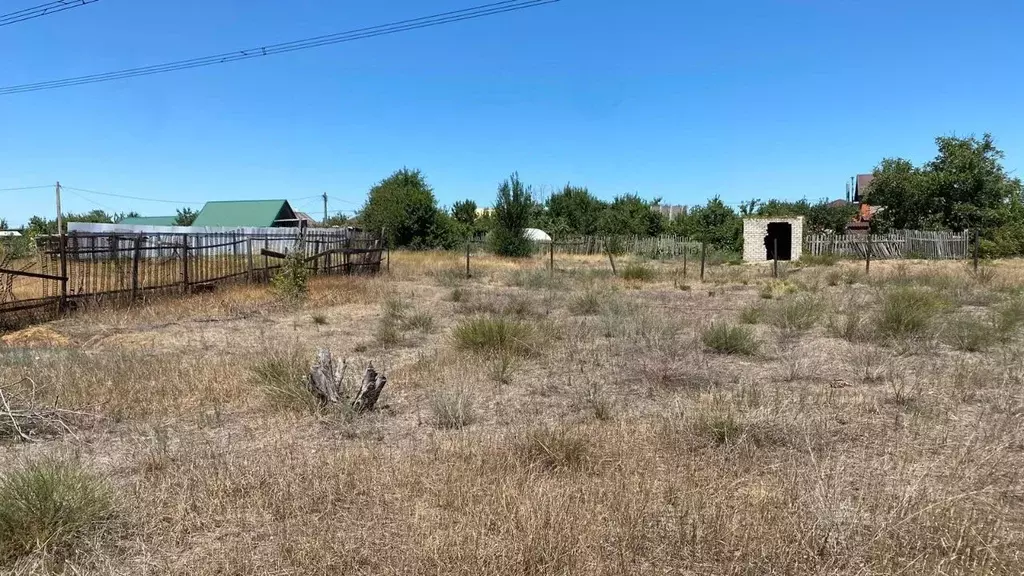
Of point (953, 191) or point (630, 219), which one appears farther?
point (630, 219)

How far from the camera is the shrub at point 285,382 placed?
5.36m

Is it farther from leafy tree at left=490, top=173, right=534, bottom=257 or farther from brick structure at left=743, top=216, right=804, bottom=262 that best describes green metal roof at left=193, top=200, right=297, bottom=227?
brick structure at left=743, top=216, right=804, bottom=262

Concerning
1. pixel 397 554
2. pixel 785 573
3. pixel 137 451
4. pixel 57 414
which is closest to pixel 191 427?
pixel 137 451

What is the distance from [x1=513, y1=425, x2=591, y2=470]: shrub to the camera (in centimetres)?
388

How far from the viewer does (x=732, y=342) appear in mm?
8062

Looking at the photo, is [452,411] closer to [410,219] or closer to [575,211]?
[410,219]

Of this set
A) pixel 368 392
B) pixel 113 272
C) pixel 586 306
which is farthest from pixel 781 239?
pixel 368 392

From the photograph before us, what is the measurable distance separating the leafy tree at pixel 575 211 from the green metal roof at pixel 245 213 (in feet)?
70.4

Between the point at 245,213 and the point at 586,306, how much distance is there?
138ft

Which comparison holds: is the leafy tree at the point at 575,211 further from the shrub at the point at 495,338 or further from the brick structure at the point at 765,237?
the shrub at the point at 495,338

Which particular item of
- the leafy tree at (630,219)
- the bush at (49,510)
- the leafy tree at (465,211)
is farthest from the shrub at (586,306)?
the leafy tree at (465,211)

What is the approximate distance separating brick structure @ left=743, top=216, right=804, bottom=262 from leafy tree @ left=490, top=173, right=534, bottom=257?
12253 millimetres

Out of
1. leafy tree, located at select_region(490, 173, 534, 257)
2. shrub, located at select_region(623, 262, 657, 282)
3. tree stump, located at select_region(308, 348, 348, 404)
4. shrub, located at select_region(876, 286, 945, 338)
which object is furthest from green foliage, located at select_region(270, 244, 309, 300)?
leafy tree, located at select_region(490, 173, 534, 257)

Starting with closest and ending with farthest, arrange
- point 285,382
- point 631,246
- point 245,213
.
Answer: point 285,382
point 631,246
point 245,213
